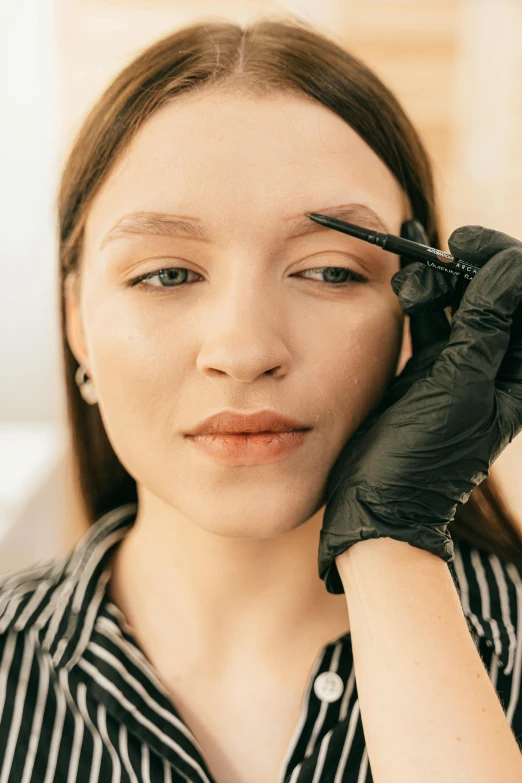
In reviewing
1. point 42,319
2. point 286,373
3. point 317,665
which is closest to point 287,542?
point 317,665

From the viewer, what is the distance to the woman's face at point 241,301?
1.07 metres

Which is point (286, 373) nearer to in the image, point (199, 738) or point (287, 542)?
point (287, 542)

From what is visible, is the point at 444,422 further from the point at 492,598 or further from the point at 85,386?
the point at 85,386

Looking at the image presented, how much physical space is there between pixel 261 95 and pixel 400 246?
0.30m

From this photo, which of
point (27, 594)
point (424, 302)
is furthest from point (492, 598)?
point (27, 594)

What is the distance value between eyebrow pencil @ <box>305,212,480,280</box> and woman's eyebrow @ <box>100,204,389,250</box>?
2 centimetres

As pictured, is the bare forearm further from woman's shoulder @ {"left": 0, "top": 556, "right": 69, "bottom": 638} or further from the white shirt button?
woman's shoulder @ {"left": 0, "top": 556, "right": 69, "bottom": 638}

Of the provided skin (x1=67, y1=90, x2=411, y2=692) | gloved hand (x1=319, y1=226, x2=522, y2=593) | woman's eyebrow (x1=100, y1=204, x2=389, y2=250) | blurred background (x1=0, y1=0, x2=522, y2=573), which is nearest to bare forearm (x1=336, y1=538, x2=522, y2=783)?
gloved hand (x1=319, y1=226, x2=522, y2=593)

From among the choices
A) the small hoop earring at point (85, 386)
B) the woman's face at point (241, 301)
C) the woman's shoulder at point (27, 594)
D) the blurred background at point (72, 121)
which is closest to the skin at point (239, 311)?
the woman's face at point (241, 301)

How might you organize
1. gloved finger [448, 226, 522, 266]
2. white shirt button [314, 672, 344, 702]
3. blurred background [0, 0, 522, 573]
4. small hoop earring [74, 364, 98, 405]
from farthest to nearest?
1. blurred background [0, 0, 522, 573]
2. small hoop earring [74, 364, 98, 405]
3. white shirt button [314, 672, 344, 702]
4. gloved finger [448, 226, 522, 266]

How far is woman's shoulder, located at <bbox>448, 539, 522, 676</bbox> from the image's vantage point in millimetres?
1210

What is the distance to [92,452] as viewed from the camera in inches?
59.6

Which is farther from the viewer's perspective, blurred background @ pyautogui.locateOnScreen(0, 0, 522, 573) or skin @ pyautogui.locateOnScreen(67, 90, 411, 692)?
blurred background @ pyautogui.locateOnScreen(0, 0, 522, 573)

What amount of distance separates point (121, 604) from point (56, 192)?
743 millimetres
